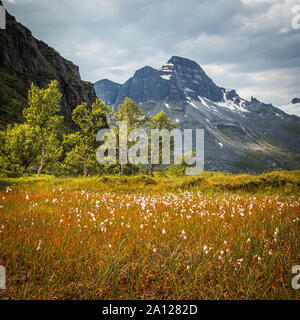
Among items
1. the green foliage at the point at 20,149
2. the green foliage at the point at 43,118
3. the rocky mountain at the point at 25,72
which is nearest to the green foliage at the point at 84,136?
the green foliage at the point at 43,118

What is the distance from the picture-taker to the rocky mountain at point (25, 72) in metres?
68.2

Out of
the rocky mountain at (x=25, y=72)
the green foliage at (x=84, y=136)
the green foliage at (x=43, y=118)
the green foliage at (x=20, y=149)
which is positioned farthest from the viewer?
the rocky mountain at (x=25, y=72)

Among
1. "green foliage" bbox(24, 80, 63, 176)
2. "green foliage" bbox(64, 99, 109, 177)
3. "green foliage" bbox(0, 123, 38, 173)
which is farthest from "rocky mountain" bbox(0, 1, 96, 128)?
"green foliage" bbox(64, 99, 109, 177)

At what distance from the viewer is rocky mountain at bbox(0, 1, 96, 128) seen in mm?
68250

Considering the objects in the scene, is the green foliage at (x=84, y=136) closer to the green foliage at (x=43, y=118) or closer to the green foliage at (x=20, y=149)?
the green foliage at (x=43, y=118)

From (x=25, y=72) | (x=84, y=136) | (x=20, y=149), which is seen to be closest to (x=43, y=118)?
(x=20, y=149)

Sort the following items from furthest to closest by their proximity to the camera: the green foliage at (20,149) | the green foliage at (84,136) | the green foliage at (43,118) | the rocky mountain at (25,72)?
1. the rocky mountain at (25,72)
2. the green foliage at (84,136)
3. the green foliage at (43,118)
4. the green foliage at (20,149)

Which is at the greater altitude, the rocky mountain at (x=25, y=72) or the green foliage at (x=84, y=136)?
the rocky mountain at (x=25, y=72)

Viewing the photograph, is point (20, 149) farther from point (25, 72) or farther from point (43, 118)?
point (25, 72)

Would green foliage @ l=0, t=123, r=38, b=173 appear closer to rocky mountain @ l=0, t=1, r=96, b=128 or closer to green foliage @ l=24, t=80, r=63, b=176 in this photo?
green foliage @ l=24, t=80, r=63, b=176

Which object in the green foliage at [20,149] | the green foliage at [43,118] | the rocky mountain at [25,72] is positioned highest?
the rocky mountain at [25,72]

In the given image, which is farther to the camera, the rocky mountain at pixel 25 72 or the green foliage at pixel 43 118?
the rocky mountain at pixel 25 72

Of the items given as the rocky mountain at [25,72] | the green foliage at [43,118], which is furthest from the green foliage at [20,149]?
the rocky mountain at [25,72]
